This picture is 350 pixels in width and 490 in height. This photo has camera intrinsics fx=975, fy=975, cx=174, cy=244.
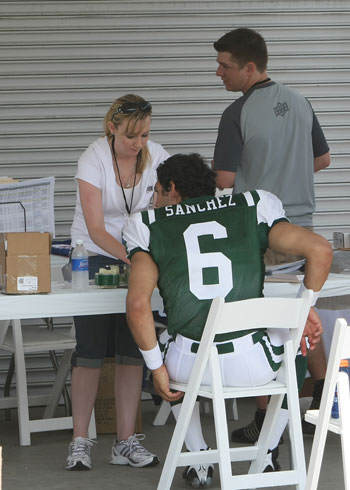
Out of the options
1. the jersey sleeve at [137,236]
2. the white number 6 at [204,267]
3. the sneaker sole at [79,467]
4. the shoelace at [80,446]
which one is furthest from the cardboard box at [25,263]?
the sneaker sole at [79,467]

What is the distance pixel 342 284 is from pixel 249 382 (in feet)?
2.70

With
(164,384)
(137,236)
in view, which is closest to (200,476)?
(164,384)

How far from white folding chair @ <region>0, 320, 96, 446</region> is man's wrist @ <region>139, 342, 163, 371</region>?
1.63 meters

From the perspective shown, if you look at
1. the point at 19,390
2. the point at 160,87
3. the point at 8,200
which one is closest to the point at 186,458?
the point at 19,390

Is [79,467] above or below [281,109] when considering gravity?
below

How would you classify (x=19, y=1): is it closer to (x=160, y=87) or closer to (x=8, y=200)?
(x=160, y=87)

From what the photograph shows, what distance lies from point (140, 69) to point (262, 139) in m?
2.13

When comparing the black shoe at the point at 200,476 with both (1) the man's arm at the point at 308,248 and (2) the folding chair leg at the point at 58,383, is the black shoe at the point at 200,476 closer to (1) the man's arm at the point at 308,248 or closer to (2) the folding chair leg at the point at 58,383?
(1) the man's arm at the point at 308,248

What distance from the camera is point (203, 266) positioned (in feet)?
12.1

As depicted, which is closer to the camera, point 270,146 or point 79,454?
point 79,454

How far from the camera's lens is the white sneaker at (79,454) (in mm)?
4453

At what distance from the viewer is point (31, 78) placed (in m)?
6.75

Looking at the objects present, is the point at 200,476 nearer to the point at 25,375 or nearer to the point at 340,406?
the point at 340,406

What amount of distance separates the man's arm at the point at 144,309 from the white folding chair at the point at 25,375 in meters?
1.61
